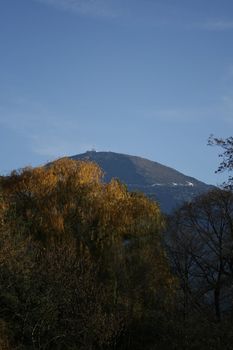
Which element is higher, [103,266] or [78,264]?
[78,264]

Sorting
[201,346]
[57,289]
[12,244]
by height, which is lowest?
[201,346]

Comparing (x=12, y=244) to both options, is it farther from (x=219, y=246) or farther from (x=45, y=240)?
(x=219, y=246)

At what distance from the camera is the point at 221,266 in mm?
48000

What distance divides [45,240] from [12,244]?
7571 mm

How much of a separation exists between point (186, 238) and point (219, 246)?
388 cm

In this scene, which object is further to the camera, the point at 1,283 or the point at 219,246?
the point at 219,246

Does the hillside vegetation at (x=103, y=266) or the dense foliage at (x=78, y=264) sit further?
the hillside vegetation at (x=103, y=266)

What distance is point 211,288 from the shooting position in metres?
48.4

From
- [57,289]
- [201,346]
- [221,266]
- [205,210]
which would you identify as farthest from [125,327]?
[205,210]

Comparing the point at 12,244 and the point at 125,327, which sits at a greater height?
the point at 12,244

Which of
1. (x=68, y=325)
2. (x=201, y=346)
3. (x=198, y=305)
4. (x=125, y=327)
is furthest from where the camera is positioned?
(x=198, y=305)

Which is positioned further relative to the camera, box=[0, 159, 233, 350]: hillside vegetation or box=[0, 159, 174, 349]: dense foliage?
box=[0, 159, 233, 350]: hillside vegetation

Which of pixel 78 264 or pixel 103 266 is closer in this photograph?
pixel 78 264

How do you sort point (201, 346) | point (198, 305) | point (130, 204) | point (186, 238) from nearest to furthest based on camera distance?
point (201, 346) → point (130, 204) → point (198, 305) → point (186, 238)
